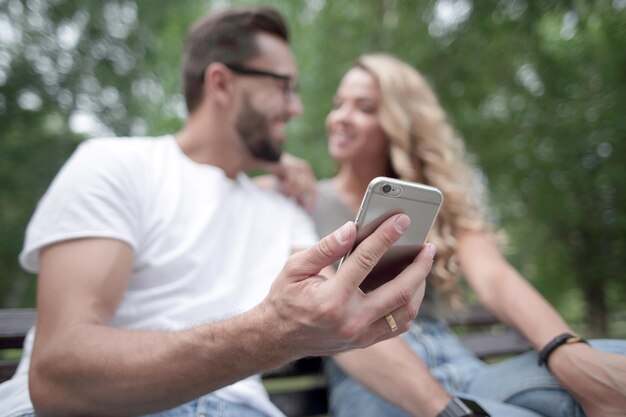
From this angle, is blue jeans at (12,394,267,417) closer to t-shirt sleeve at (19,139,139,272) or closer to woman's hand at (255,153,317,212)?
t-shirt sleeve at (19,139,139,272)

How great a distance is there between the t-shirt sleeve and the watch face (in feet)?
3.53

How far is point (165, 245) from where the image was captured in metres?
1.58

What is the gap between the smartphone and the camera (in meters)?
0.94

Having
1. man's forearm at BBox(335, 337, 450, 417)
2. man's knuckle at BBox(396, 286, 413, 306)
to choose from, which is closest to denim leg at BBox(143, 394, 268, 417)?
man's forearm at BBox(335, 337, 450, 417)

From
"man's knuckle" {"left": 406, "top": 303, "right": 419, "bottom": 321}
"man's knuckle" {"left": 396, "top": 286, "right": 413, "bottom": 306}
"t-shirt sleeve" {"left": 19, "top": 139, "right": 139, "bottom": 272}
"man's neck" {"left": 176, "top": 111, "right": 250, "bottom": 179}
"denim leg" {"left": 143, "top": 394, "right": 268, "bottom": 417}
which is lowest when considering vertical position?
"denim leg" {"left": 143, "top": 394, "right": 268, "bottom": 417}

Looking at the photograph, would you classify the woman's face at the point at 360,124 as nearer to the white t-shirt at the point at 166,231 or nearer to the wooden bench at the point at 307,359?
the white t-shirt at the point at 166,231

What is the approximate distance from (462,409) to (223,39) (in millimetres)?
1767

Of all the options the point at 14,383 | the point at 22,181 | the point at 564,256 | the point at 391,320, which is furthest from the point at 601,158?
the point at 22,181

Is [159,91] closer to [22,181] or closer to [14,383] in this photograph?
[22,181]

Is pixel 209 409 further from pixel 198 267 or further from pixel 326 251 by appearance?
pixel 326 251

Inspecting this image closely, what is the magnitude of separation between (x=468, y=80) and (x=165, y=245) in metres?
2.33

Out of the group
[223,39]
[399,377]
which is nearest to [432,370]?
[399,377]

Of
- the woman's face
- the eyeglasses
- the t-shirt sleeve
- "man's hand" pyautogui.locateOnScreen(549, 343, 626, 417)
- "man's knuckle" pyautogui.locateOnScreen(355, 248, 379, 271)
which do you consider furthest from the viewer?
the woman's face

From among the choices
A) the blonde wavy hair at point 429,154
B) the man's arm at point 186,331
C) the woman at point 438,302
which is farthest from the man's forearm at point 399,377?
the blonde wavy hair at point 429,154
